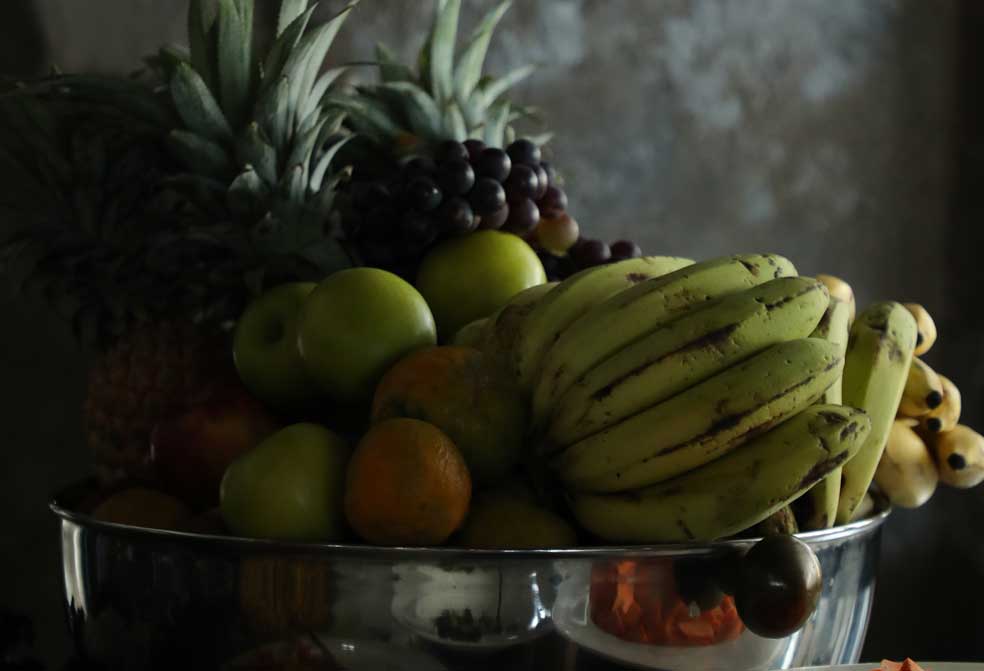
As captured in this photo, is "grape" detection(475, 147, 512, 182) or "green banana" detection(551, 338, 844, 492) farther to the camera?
"grape" detection(475, 147, 512, 182)

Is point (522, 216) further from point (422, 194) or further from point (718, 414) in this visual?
point (718, 414)

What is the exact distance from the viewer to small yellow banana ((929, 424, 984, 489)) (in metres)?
0.70

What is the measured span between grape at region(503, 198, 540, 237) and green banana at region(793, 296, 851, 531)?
0.32m

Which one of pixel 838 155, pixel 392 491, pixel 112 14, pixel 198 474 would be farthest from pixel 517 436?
pixel 838 155

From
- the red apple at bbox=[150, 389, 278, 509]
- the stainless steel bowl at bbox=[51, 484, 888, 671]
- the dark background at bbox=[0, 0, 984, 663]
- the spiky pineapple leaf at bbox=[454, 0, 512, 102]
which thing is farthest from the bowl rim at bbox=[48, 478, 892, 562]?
the dark background at bbox=[0, 0, 984, 663]

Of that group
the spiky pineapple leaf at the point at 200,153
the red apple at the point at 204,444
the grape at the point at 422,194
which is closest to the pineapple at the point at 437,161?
the grape at the point at 422,194

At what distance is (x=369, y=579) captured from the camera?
0.47m

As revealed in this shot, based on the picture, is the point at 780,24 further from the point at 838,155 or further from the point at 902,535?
the point at 902,535

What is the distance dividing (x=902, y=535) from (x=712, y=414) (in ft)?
3.05

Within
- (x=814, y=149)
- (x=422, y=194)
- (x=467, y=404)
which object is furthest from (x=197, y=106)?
(x=814, y=149)

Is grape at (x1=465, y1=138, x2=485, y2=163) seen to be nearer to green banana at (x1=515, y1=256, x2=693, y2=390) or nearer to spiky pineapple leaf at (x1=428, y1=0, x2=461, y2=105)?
spiky pineapple leaf at (x1=428, y1=0, x2=461, y2=105)

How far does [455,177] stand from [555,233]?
0.12 meters

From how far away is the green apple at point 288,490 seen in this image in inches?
20.7

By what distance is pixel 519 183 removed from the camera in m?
0.83
